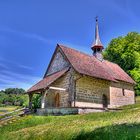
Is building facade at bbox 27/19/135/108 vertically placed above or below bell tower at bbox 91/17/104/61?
below

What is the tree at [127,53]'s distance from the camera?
49.8 metres

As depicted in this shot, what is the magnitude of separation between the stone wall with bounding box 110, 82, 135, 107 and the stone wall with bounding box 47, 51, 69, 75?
21.7 ft

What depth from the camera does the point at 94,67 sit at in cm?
3266

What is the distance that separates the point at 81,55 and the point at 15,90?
241 ft

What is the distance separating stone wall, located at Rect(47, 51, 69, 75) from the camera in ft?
106

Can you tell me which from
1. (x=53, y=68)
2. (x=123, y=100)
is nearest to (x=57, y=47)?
(x=53, y=68)

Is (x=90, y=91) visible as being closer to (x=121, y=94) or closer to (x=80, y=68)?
(x=80, y=68)

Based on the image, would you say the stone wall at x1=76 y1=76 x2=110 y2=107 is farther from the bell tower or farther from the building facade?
the bell tower

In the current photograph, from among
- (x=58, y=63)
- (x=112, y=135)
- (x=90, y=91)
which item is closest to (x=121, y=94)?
(x=90, y=91)

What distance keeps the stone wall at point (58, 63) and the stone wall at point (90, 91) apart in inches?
117

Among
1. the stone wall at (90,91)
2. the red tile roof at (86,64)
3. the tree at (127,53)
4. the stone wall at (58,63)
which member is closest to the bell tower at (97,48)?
the red tile roof at (86,64)

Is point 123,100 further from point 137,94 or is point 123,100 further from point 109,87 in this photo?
point 137,94

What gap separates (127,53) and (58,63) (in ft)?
73.4

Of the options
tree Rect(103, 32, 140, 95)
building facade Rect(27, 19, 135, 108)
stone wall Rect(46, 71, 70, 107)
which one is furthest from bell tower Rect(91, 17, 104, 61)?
tree Rect(103, 32, 140, 95)
